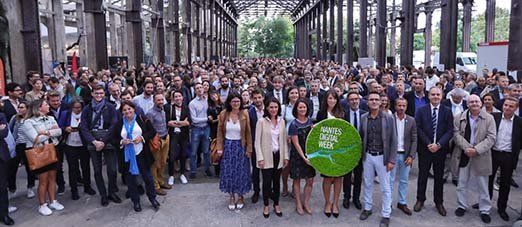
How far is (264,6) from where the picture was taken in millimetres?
74000

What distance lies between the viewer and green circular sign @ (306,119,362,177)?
18.4 ft

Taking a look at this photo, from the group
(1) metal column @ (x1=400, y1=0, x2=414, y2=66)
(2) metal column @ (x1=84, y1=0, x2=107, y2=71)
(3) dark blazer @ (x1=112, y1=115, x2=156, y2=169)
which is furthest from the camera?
(1) metal column @ (x1=400, y1=0, x2=414, y2=66)

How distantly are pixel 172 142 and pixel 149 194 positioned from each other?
140cm

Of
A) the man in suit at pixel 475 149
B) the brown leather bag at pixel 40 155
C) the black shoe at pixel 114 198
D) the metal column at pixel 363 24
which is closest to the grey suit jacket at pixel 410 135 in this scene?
the man in suit at pixel 475 149

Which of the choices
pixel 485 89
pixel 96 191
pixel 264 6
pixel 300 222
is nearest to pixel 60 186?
pixel 96 191

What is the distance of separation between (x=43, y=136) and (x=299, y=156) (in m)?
3.46

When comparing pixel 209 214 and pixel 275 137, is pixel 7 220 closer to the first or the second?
pixel 209 214

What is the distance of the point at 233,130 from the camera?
603 centimetres

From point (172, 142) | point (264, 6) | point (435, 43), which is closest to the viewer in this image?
point (172, 142)

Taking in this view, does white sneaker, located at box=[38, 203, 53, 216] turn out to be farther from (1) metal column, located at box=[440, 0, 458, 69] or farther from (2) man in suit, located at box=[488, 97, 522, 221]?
(1) metal column, located at box=[440, 0, 458, 69]

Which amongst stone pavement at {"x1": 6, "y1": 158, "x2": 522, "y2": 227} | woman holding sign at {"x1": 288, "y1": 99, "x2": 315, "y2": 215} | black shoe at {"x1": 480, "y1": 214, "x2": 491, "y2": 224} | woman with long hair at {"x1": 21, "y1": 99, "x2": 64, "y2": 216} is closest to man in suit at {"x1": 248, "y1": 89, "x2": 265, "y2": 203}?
stone pavement at {"x1": 6, "y1": 158, "x2": 522, "y2": 227}

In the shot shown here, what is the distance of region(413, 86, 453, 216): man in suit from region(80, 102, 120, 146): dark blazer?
4274 millimetres

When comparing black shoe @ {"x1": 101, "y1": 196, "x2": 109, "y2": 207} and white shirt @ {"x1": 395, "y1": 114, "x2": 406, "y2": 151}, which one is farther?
black shoe @ {"x1": 101, "y1": 196, "x2": 109, "y2": 207}

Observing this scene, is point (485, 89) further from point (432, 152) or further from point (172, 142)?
point (172, 142)
